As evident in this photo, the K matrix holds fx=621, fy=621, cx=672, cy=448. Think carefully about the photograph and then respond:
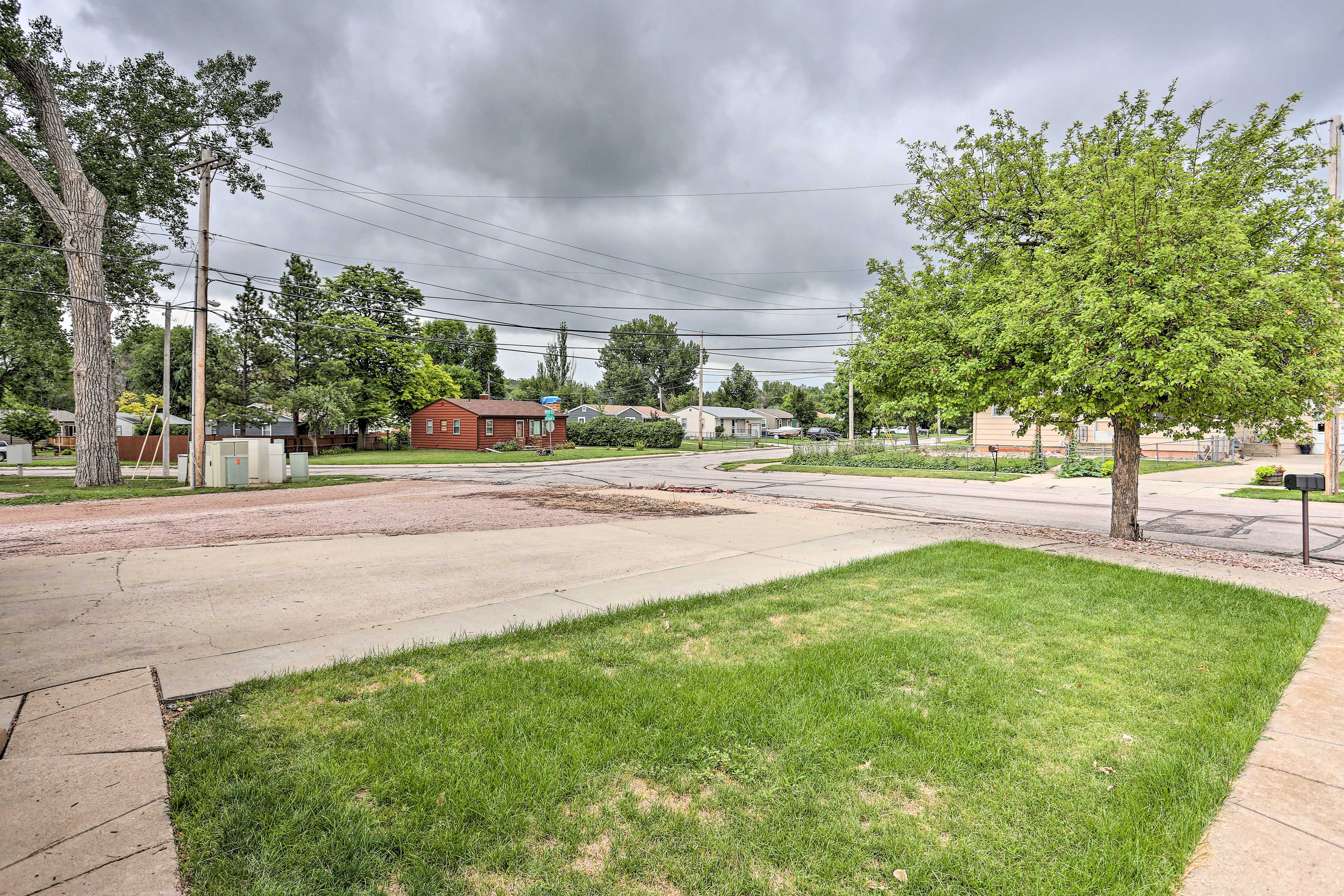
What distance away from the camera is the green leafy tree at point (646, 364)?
9212 centimetres

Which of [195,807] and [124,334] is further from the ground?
[124,334]

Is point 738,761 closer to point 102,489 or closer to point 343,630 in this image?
point 343,630

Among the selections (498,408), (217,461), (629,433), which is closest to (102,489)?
(217,461)

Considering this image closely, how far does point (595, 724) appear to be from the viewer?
3.30 meters

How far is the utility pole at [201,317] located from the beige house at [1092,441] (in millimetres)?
30195

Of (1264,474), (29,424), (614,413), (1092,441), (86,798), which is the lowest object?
(86,798)

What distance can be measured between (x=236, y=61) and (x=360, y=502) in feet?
54.9

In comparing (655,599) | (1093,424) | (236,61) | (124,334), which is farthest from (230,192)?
(1093,424)

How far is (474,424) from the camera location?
47094mm

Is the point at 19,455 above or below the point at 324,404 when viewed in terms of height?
below

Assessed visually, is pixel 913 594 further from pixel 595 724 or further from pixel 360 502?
pixel 360 502

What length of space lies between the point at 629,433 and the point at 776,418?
49.5 metres

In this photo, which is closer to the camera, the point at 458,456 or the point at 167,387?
the point at 167,387

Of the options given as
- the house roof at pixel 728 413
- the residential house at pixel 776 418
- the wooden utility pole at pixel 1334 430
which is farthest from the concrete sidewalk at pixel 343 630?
the residential house at pixel 776 418
